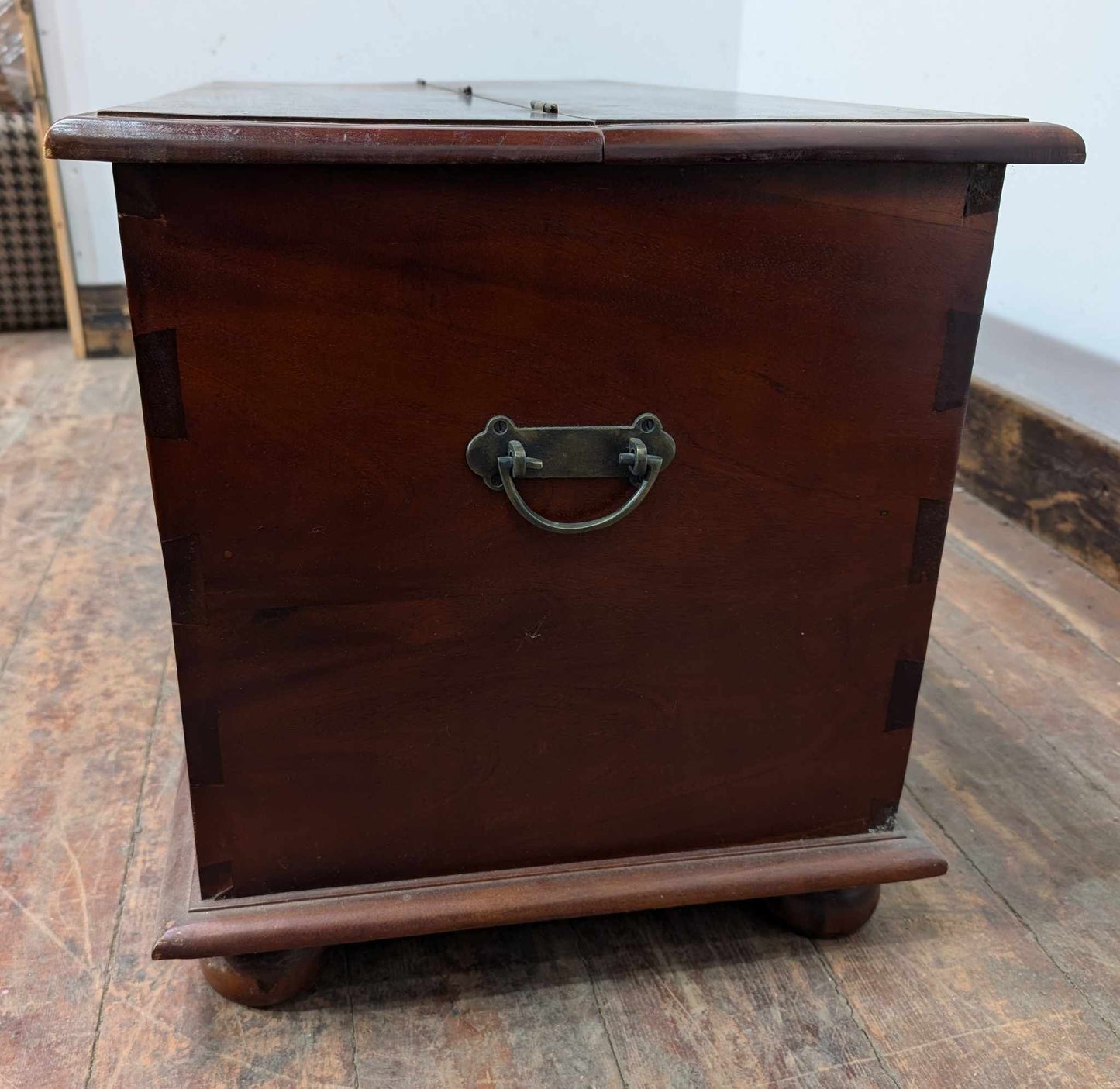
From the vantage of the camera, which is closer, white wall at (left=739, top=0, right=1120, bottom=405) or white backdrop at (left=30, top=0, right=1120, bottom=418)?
white wall at (left=739, top=0, right=1120, bottom=405)

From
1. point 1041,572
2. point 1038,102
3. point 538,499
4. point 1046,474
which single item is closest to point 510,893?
point 538,499

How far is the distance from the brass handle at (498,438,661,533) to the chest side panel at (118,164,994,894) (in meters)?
0.03

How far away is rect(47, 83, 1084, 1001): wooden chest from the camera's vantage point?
75cm

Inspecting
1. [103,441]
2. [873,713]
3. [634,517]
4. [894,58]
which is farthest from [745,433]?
[103,441]

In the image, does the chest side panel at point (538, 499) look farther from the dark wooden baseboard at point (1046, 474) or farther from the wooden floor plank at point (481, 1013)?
the dark wooden baseboard at point (1046, 474)

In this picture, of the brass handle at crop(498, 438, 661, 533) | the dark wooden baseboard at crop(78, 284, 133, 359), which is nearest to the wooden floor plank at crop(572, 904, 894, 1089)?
the brass handle at crop(498, 438, 661, 533)

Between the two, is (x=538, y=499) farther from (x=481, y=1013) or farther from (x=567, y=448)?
(x=481, y=1013)

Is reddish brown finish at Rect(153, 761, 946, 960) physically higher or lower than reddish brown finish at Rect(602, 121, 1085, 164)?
lower

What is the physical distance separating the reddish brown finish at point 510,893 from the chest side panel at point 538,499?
0.06 feet

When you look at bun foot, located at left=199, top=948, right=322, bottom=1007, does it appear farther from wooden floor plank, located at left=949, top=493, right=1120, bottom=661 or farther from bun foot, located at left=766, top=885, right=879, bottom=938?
wooden floor plank, located at left=949, top=493, right=1120, bottom=661

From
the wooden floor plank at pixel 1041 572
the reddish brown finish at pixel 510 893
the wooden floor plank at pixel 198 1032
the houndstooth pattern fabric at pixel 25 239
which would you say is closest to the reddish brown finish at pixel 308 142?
the reddish brown finish at pixel 510 893

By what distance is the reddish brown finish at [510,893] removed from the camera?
90 centimetres

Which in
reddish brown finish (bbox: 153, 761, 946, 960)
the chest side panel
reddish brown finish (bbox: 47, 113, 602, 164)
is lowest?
reddish brown finish (bbox: 153, 761, 946, 960)

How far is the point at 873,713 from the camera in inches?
38.7
